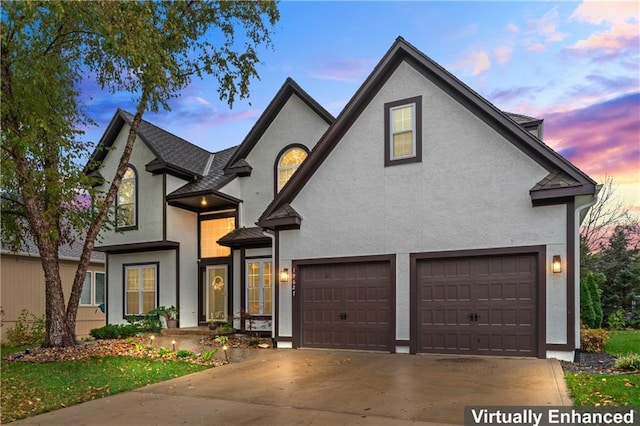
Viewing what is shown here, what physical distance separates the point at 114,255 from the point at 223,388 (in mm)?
12619

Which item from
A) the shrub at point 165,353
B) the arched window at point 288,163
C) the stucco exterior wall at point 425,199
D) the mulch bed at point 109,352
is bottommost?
the mulch bed at point 109,352

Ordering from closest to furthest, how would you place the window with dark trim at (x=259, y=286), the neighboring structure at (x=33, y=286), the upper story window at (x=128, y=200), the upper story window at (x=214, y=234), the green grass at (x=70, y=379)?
the green grass at (x=70, y=379) < the window with dark trim at (x=259, y=286) < the upper story window at (x=214, y=234) < the upper story window at (x=128, y=200) < the neighboring structure at (x=33, y=286)

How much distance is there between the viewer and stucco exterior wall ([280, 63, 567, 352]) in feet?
32.9

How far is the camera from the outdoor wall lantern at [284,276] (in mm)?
12461

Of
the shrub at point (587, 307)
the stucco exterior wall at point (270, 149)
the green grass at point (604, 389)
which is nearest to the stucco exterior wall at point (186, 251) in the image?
the stucco exterior wall at point (270, 149)

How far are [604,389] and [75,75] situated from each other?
45.7 ft

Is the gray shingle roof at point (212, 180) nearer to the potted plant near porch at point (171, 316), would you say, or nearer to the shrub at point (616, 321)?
the potted plant near porch at point (171, 316)

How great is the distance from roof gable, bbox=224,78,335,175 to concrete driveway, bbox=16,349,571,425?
868 cm

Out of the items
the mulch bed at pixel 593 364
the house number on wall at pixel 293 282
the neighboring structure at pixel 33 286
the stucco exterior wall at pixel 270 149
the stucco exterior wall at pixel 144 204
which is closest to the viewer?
the mulch bed at pixel 593 364

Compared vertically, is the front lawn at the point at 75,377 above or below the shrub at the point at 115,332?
above

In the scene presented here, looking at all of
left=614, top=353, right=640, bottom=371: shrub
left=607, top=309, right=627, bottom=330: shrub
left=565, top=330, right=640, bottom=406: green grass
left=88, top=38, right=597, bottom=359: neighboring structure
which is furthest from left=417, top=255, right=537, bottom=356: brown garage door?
left=607, top=309, right=627, bottom=330: shrub

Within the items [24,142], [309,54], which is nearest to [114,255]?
[24,142]


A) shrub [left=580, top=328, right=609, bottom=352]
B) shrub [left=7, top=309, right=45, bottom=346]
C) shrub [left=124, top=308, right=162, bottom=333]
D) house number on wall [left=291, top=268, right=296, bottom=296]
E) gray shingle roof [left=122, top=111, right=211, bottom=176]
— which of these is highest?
gray shingle roof [left=122, top=111, right=211, bottom=176]

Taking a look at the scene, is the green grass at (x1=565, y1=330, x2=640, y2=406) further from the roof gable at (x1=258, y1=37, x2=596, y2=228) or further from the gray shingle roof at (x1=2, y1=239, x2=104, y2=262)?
the gray shingle roof at (x1=2, y1=239, x2=104, y2=262)
